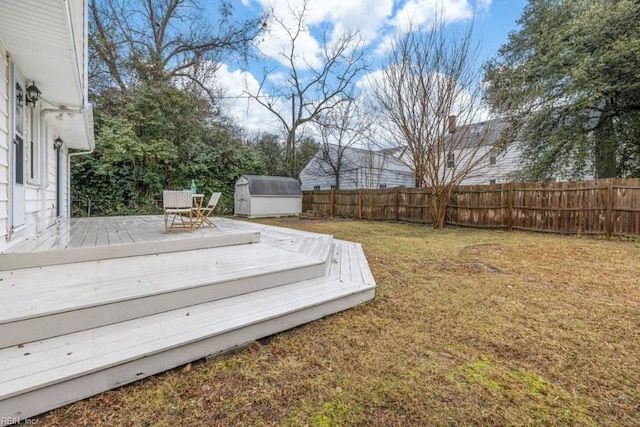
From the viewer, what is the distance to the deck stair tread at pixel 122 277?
6.66 ft

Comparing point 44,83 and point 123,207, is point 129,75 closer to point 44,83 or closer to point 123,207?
point 123,207

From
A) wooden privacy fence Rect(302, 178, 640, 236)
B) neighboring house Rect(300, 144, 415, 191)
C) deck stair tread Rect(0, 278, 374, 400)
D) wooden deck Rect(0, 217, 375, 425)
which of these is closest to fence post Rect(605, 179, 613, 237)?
wooden privacy fence Rect(302, 178, 640, 236)

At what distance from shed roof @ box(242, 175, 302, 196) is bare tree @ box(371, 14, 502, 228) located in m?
6.94

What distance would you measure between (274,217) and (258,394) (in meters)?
13.2

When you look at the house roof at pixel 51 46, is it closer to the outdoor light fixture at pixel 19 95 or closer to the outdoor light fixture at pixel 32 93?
the outdoor light fixture at pixel 32 93

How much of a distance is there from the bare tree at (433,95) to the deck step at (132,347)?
26.0 feet

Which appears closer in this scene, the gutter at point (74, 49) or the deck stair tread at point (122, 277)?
the deck stair tread at point (122, 277)

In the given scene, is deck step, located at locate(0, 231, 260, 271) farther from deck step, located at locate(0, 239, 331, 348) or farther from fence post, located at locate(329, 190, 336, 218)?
fence post, located at locate(329, 190, 336, 218)

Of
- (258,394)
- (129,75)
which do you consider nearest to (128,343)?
(258,394)

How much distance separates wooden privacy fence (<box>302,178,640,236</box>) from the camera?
7.38m

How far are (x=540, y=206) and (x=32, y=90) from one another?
11454 millimetres

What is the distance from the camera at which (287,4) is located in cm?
1683

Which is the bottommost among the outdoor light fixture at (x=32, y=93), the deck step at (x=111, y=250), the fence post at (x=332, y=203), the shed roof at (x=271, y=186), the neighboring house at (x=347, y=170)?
the deck step at (x=111, y=250)

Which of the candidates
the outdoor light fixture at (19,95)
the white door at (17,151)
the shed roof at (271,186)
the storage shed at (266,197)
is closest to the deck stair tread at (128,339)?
the white door at (17,151)
